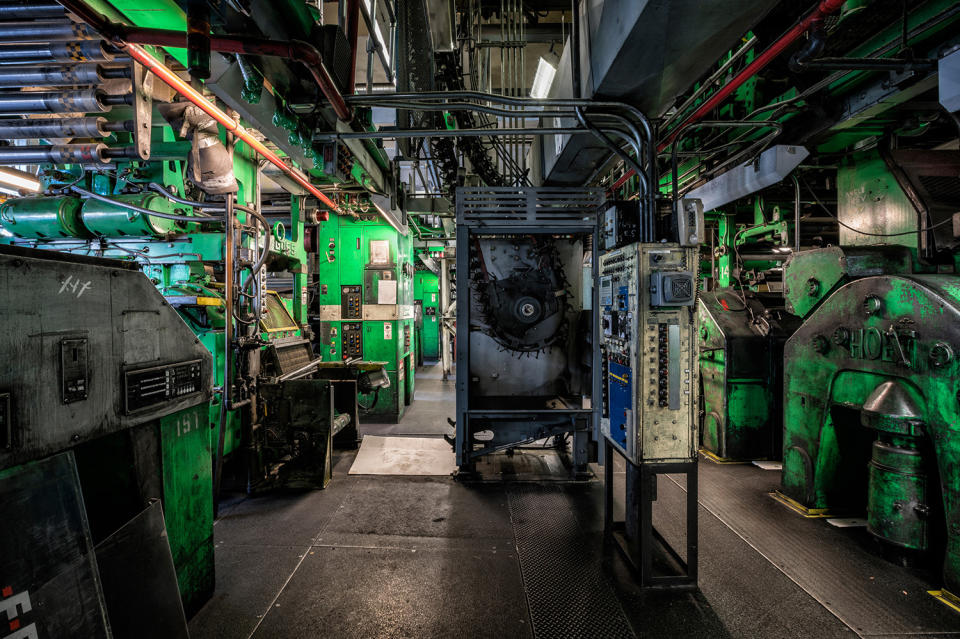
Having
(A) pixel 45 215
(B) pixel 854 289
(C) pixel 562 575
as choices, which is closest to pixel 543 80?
(B) pixel 854 289

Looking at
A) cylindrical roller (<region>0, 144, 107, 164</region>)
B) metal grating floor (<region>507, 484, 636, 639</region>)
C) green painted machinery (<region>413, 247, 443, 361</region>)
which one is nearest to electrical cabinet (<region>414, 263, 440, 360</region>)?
green painted machinery (<region>413, 247, 443, 361</region>)

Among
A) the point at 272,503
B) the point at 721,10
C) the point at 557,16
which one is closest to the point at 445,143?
the point at 557,16

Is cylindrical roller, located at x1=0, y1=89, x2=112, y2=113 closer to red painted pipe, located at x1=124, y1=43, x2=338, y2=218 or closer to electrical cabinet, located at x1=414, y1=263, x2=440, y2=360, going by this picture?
red painted pipe, located at x1=124, y1=43, x2=338, y2=218

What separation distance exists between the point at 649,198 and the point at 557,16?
3.48m

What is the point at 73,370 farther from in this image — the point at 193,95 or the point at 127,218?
the point at 127,218

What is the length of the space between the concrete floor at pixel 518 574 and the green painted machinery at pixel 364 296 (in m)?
2.94

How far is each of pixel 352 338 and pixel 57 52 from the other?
15.2 ft

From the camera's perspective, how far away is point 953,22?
2488mm

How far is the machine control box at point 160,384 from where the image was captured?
5.87 feet

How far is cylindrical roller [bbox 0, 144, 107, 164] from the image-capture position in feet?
10.6

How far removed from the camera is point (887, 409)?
2664 mm

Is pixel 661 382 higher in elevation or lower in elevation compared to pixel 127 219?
lower

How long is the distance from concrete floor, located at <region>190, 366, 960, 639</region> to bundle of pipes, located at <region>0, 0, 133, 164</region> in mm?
3390

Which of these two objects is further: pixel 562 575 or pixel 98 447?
pixel 562 575
